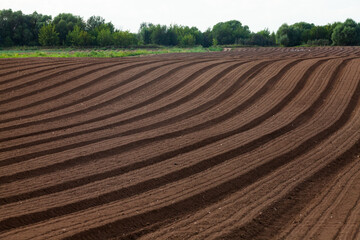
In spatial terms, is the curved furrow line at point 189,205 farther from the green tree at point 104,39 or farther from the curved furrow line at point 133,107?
the green tree at point 104,39

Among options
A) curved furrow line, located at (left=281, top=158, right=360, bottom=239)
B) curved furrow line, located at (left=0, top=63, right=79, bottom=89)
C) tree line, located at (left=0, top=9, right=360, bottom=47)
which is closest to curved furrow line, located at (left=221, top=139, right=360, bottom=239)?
curved furrow line, located at (left=281, top=158, right=360, bottom=239)

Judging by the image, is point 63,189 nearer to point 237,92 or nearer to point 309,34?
point 237,92

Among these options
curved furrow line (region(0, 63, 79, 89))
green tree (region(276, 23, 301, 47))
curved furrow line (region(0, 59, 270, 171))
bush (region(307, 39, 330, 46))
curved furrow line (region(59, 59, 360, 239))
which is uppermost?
green tree (region(276, 23, 301, 47))

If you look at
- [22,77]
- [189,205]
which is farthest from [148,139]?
[22,77]

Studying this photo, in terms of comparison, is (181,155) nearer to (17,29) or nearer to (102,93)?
(102,93)

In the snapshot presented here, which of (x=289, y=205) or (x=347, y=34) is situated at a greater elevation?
(x=347, y=34)

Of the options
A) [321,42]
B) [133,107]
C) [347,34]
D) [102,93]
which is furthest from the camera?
[321,42]

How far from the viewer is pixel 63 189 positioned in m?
6.54

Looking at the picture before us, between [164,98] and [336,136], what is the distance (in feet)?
19.2

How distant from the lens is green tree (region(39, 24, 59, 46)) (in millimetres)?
53469

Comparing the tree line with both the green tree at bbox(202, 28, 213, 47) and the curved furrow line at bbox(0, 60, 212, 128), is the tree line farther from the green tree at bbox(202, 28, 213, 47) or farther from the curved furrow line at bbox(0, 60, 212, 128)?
the curved furrow line at bbox(0, 60, 212, 128)

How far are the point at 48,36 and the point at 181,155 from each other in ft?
167

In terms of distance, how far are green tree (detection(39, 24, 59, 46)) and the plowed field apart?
40695 millimetres

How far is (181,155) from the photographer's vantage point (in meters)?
8.10
